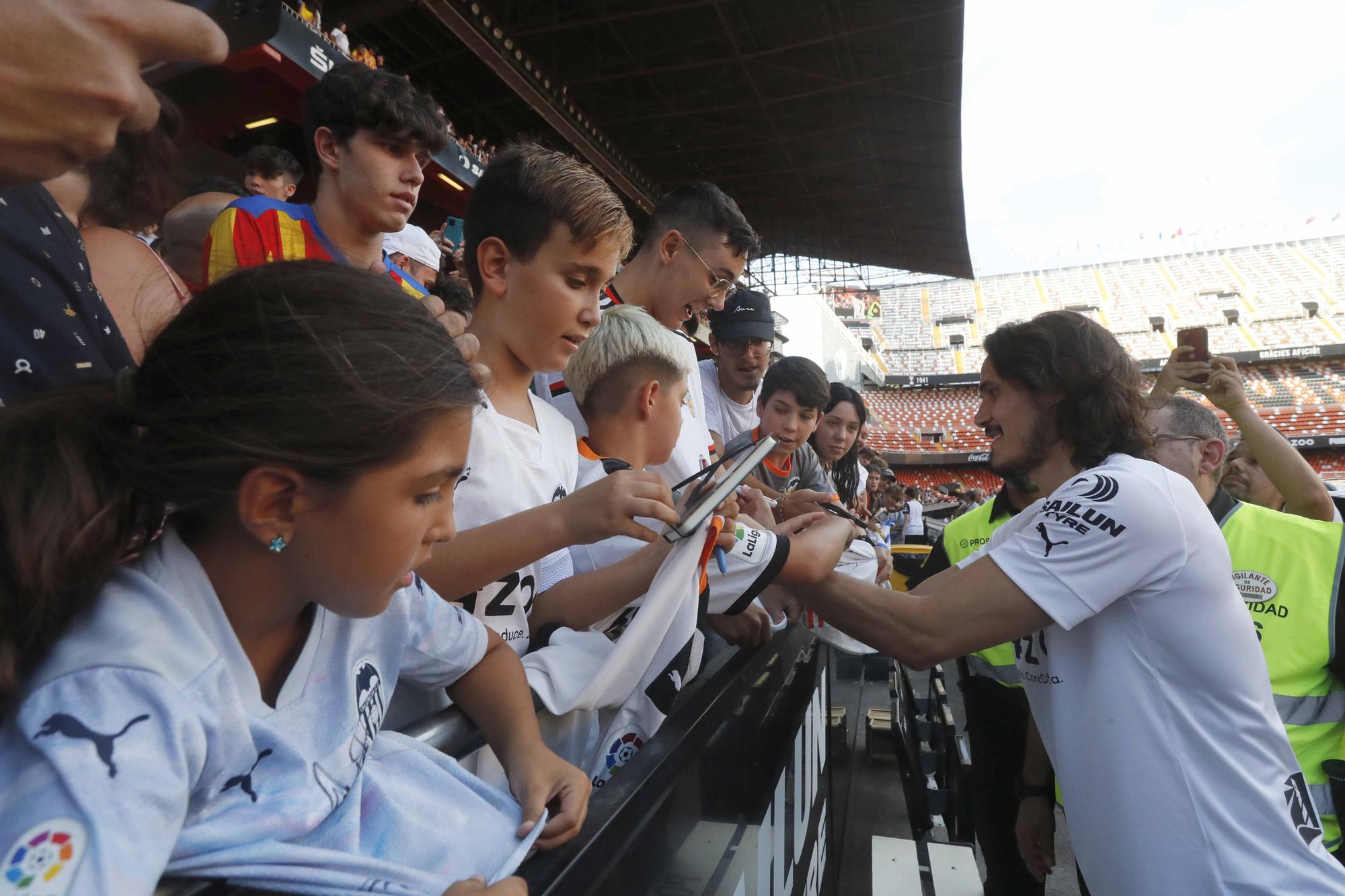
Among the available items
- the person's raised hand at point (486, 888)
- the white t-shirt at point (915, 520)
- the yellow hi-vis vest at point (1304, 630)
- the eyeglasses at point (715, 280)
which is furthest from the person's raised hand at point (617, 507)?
the white t-shirt at point (915, 520)

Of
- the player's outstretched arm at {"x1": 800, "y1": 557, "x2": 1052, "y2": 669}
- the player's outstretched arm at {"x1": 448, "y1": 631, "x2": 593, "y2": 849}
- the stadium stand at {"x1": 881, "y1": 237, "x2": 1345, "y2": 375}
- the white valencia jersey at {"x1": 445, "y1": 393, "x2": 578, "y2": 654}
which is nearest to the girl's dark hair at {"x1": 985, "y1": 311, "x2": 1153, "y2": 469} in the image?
the player's outstretched arm at {"x1": 800, "y1": 557, "x2": 1052, "y2": 669}

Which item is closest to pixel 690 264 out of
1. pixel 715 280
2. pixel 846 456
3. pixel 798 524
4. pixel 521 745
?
pixel 715 280

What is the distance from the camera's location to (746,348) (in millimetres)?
3996

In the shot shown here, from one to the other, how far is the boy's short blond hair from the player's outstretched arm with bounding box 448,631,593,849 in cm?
86

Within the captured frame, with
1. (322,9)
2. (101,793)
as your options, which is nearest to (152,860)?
(101,793)

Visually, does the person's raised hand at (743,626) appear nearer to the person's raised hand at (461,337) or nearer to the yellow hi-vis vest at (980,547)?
the person's raised hand at (461,337)

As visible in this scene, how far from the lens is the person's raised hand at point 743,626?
1855 millimetres

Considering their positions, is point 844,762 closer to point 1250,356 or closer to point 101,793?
point 101,793

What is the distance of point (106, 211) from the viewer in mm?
1298

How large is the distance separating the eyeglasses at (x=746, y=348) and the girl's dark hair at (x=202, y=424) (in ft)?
10.5

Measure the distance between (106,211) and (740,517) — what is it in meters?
1.38

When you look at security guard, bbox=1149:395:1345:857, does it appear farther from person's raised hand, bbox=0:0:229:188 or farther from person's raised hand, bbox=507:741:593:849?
person's raised hand, bbox=0:0:229:188

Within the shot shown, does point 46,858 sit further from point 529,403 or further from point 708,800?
point 529,403

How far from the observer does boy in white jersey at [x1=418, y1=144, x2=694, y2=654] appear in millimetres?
1253
